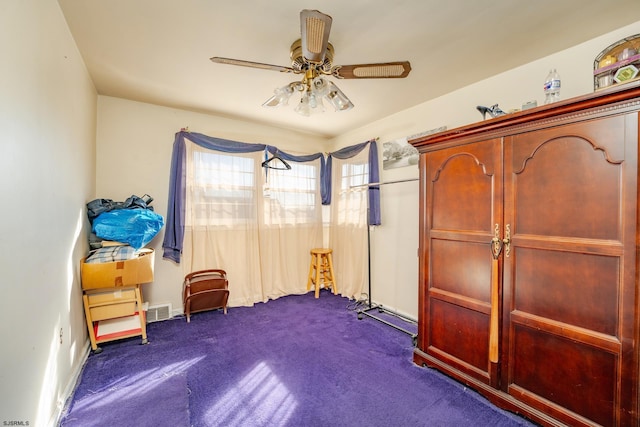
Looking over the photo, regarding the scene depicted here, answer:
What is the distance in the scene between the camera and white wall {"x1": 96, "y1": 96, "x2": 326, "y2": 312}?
2.83 metres

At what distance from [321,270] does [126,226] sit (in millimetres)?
2545

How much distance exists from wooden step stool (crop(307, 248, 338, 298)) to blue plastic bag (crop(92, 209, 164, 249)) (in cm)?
212

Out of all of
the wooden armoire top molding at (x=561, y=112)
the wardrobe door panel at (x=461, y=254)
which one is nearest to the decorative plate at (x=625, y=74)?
the wooden armoire top molding at (x=561, y=112)

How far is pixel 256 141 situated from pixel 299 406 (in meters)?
3.11

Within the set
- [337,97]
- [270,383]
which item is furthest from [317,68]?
[270,383]

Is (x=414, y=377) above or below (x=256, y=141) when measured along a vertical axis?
below

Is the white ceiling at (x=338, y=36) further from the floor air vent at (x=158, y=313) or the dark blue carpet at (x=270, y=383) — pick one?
the dark blue carpet at (x=270, y=383)

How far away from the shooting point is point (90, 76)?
2387mm

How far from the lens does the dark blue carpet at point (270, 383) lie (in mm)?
1618

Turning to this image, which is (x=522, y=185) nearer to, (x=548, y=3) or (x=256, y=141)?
(x=548, y=3)

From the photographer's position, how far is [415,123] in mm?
3006

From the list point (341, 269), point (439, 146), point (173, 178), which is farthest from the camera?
point (341, 269)

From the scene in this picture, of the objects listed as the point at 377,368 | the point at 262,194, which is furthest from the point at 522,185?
the point at 262,194

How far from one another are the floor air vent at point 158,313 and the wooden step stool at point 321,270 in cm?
186
